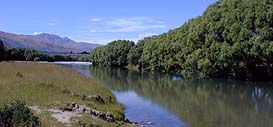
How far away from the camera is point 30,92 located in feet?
115

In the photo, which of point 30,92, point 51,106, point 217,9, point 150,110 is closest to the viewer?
point 51,106

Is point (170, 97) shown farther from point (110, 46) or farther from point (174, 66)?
point (110, 46)

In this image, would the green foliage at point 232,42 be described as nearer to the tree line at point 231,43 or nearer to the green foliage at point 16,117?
the tree line at point 231,43

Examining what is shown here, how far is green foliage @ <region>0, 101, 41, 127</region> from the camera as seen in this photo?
1767 cm

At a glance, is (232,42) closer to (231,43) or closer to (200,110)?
(231,43)

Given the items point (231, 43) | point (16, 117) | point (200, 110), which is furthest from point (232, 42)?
point (16, 117)

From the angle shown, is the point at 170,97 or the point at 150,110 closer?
the point at 150,110

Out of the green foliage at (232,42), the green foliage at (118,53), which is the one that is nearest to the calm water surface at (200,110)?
the green foliage at (232,42)

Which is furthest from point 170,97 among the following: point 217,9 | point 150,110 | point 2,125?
point 217,9

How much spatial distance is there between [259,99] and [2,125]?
3843cm

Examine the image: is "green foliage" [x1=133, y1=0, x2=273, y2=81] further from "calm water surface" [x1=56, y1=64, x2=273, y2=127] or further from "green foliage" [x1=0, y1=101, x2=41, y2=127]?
"green foliage" [x1=0, y1=101, x2=41, y2=127]

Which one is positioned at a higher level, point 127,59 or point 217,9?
point 217,9

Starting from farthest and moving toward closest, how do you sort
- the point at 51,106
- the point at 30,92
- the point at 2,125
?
the point at 30,92
the point at 51,106
the point at 2,125

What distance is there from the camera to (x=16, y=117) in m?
17.8
